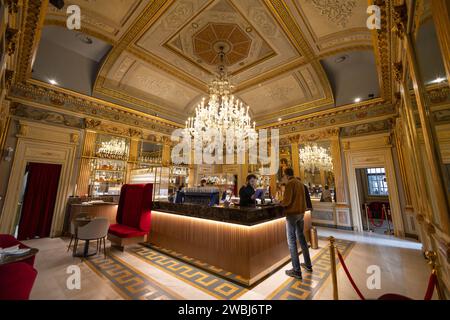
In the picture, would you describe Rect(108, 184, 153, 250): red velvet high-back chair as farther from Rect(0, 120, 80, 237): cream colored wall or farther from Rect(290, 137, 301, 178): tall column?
Rect(290, 137, 301, 178): tall column

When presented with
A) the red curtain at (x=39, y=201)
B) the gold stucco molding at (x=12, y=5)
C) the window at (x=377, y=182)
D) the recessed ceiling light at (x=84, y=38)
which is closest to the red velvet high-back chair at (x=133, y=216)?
the red curtain at (x=39, y=201)

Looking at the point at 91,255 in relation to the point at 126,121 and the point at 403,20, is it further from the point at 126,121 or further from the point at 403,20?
the point at 403,20

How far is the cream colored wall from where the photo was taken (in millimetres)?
5062

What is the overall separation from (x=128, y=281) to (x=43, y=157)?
547 centimetres

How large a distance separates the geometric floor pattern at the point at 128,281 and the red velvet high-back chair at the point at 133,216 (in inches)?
19.3

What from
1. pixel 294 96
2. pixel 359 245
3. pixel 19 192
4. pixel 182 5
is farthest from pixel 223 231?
pixel 294 96

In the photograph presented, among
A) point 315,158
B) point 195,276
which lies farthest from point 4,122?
point 315,158

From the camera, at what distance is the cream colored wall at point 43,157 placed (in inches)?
199

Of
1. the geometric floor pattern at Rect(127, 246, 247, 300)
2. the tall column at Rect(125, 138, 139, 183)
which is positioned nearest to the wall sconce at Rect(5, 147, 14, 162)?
the tall column at Rect(125, 138, 139, 183)

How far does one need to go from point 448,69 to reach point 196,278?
3.86 meters

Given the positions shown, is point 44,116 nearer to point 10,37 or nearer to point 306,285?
point 10,37

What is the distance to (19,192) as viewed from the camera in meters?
5.22

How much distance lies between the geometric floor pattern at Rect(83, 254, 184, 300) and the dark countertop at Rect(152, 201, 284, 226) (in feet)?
4.22

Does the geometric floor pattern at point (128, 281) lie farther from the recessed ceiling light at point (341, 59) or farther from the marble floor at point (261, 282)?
the recessed ceiling light at point (341, 59)
